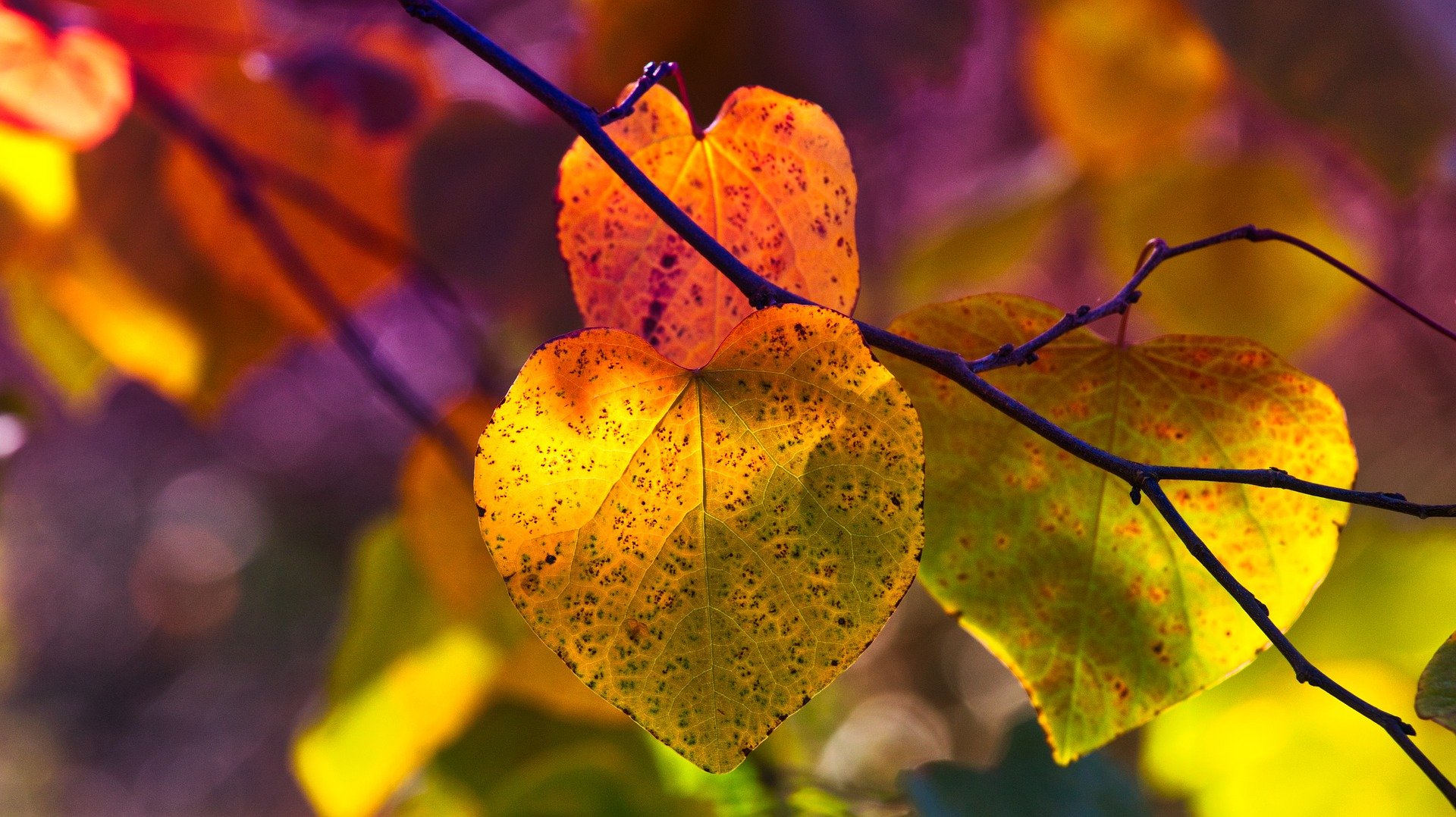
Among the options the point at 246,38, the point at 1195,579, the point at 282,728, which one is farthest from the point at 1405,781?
the point at 282,728

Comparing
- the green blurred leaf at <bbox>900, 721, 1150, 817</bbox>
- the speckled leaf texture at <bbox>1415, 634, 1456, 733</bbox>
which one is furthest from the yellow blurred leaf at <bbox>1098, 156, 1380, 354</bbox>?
the speckled leaf texture at <bbox>1415, 634, 1456, 733</bbox>

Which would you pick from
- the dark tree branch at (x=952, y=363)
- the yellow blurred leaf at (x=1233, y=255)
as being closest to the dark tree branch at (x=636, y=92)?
the dark tree branch at (x=952, y=363)

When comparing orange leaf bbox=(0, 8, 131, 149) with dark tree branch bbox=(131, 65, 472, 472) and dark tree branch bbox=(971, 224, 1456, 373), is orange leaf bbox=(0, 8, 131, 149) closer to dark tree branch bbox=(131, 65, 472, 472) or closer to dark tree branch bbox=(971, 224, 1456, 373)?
dark tree branch bbox=(131, 65, 472, 472)

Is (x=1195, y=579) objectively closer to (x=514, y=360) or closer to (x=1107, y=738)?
(x=1107, y=738)

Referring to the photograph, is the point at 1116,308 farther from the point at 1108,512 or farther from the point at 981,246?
the point at 981,246

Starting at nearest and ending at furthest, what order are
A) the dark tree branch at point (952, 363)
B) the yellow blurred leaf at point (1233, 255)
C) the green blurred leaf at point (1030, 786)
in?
the dark tree branch at point (952, 363), the green blurred leaf at point (1030, 786), the yellow blurred leaf at point (1233, 255)

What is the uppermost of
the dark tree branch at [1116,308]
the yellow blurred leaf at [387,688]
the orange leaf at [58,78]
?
the orange leaf at [58,78]

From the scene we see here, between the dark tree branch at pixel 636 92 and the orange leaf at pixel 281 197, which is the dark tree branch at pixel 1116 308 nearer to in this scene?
the dark tree branch at pixel 636 92

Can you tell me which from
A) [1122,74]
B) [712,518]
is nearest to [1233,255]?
[1122,74]
